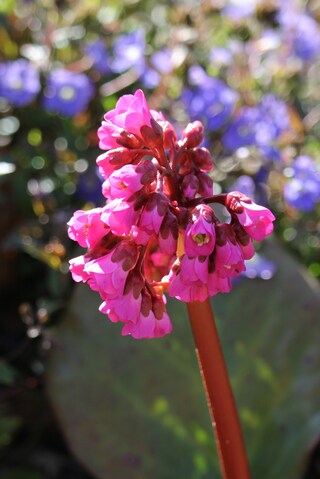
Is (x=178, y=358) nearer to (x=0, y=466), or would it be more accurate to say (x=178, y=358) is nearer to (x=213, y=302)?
(x=213, y=302)

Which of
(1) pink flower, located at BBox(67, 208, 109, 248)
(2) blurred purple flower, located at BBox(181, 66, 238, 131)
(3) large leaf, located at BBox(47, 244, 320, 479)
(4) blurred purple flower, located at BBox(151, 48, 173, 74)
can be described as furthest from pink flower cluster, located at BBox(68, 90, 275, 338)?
(4) blurred purple flower, located at BBox(151, 48, 173, 74)

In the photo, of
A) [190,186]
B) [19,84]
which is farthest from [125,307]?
[19,84]

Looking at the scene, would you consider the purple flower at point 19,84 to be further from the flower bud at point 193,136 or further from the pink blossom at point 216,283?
the pink blossom at point 216,283

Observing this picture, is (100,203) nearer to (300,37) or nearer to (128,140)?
(300,37)

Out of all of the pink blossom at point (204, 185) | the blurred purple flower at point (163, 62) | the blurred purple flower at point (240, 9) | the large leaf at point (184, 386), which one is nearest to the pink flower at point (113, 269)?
the pink blossom at point (204, 185)

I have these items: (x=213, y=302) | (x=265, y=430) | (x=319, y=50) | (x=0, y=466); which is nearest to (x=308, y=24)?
(x=319, y=50)

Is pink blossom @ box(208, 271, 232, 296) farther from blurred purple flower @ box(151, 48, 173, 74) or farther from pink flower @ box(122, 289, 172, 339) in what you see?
blurred purple flower @ box(151, 48, 173, 74)

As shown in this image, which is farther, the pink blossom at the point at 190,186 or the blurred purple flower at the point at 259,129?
the blurred purple flower at the point at 259,129
